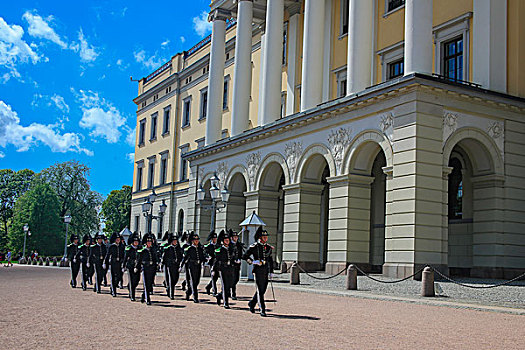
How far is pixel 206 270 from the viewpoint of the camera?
2961 cm

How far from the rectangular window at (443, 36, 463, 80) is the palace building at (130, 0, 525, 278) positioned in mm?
49

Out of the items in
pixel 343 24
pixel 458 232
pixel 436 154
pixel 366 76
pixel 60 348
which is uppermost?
pixel 343 24

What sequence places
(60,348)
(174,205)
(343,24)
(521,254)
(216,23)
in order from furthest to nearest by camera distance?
1. (174,205)
2. (216,23)
3. (343,24)
4. (521,254)
5. (60,348)

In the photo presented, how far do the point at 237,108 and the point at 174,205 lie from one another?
64.9 ft

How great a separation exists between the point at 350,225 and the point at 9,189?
8183 centimetres

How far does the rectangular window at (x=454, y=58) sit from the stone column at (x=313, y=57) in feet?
20.5

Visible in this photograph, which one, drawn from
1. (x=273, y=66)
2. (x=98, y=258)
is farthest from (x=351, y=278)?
(x=273, y=66)

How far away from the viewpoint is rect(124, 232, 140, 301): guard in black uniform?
56.9 feet

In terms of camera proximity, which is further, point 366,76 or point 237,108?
point 237,108

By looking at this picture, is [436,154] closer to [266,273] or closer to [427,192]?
[427,192]

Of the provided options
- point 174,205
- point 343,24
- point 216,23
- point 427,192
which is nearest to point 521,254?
point 427,192

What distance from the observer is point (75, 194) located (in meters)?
89.8

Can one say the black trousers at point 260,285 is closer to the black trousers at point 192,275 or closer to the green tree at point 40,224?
the black trousers at point 192,275

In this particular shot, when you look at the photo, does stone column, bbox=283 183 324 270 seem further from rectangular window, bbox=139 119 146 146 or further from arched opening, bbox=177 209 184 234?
rectangular window, bbox=139 119 146 146
